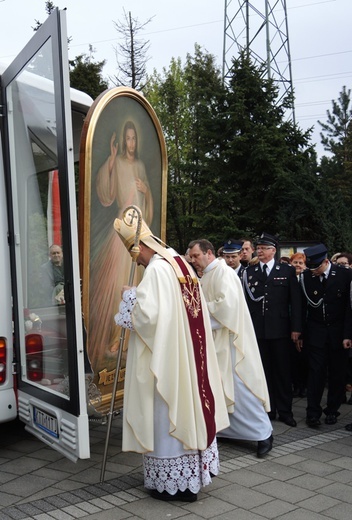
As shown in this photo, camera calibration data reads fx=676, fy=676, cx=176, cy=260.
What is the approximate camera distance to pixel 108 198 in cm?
564

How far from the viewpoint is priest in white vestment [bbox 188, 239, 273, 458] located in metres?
5.80

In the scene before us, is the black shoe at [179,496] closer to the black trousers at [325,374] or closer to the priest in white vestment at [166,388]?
the priest in white vestment at [166,388]

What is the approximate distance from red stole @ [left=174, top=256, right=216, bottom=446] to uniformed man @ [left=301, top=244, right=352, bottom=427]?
89.7 inches

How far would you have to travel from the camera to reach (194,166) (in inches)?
1135

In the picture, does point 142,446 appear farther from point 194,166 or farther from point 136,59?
point 136,59

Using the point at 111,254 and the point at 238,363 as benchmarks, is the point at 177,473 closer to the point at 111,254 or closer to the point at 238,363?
the point at 238,363

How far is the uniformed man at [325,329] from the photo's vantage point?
22.3ft

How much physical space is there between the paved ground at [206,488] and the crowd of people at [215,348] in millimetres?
196

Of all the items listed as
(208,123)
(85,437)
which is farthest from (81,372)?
(208,123)

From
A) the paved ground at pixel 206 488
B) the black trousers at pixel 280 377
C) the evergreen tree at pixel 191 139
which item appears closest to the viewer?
the paved ground at pixel 206 488

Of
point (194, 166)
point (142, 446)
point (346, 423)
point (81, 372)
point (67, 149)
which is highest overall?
point (194, 166)

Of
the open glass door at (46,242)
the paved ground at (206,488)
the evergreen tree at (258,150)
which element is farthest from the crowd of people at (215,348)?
the evergreen tree at (258,150)

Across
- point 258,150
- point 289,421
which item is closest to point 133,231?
point 289,421

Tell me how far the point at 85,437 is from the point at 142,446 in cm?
39
